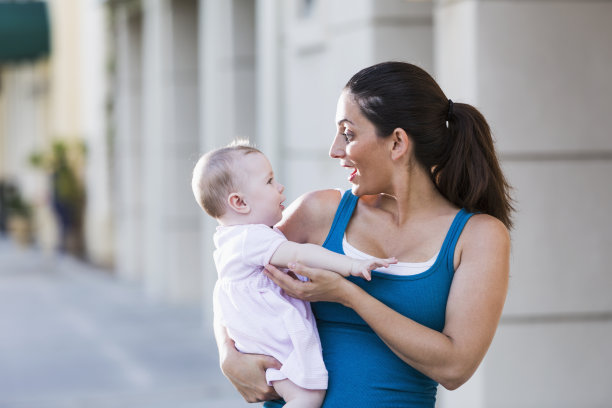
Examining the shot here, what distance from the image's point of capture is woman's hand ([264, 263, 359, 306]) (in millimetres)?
2641

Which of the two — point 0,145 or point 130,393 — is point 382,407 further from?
point 0,145

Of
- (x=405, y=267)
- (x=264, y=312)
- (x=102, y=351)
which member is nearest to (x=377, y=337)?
(x=405, y=267)

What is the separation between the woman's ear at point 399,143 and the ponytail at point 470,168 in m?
0.14

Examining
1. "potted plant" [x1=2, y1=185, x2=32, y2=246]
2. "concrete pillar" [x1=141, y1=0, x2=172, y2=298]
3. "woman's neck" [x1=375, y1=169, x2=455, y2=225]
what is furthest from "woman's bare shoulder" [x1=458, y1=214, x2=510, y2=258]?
"potted plant" [x1=2, y1=185, x2=32, y2=246]

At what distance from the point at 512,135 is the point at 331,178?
1738mm

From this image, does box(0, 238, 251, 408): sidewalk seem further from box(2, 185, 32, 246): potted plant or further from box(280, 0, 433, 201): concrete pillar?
box(2, 185, 32, 246): potted plant

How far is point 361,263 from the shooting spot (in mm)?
2658

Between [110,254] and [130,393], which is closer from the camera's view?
[130,393]

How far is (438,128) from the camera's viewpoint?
2791 mm

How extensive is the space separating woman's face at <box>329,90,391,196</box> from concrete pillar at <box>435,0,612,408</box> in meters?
2.90

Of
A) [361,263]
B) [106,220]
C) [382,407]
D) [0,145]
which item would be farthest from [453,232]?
[0,145]

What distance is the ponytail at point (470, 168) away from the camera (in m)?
2.79

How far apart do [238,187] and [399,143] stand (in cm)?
48

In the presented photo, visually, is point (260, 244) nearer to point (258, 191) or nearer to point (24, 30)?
point (258, 191)
